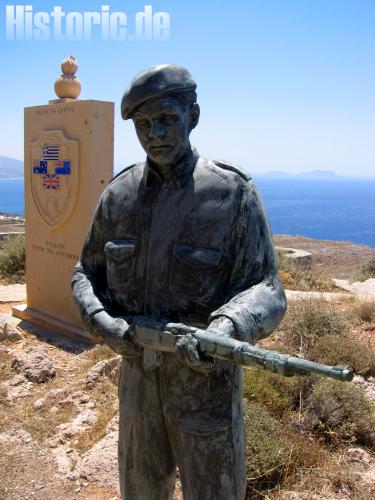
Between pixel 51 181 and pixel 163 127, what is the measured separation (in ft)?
18.6

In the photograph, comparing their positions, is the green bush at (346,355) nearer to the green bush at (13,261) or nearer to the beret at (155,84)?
the beret at (155,84)

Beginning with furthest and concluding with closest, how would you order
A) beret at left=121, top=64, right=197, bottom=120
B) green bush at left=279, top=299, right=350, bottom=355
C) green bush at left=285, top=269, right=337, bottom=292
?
1. green bush at left=285, top=269, right=337, bottom=292
2. green bush at left=279, top=299, right=350, bottom=355
3. beret at left=121, top=64, right=197, bottom=120

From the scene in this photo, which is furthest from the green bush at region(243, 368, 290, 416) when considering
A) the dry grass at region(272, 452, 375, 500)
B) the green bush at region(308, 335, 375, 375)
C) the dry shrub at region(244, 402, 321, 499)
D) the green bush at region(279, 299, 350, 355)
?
the green bush at region(279, 299, 350, 355)

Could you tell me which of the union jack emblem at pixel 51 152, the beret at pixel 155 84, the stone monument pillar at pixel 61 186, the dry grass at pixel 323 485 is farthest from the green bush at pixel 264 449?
the union jack emblem at pixel 51 152

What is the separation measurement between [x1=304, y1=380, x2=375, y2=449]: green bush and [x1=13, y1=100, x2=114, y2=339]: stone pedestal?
341cm

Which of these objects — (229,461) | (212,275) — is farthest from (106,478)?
(212,275)

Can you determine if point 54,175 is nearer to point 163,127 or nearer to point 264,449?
point 264,449

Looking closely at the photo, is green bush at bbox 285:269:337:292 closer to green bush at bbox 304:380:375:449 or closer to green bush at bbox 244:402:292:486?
green bush at bbox 304:380:375:449

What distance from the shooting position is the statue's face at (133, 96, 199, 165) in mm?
1800

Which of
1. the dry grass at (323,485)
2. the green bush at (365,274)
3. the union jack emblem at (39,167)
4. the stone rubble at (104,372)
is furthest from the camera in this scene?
the green bush at (365,274)

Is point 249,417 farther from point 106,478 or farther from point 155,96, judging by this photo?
point 155,96

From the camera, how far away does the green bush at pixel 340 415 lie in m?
4.34

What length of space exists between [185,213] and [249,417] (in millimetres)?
2645

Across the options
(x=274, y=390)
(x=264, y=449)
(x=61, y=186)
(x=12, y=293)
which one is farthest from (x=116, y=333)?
(x=12, y=293)
